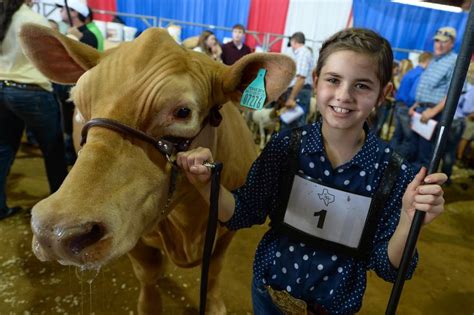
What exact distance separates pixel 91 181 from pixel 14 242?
2.62m

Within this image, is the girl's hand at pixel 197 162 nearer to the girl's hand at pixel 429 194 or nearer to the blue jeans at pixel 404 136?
the girl's hand at pixel 429 194

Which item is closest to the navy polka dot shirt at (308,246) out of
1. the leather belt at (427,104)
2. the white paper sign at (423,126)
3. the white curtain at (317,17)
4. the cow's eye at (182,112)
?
the cow's eye at (182,112)

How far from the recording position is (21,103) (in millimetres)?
2918

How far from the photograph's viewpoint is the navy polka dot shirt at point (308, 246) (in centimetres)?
128

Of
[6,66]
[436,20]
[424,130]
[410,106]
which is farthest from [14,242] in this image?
[436,20]

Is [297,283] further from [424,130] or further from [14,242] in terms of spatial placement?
[424,130]

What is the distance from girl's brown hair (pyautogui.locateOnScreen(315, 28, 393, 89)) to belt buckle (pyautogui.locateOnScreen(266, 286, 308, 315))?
2.90 feet

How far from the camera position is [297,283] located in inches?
53.9

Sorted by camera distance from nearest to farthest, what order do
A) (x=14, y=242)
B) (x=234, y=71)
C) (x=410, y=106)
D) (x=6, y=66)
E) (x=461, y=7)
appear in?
(x=234, y=71), (x=461, y=7), (x=6, y=66), (x=14, y=242), (x=410, y=106)

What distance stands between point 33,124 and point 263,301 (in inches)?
103

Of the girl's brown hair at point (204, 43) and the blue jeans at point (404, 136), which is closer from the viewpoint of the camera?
the blue jeans at point (404, 136)

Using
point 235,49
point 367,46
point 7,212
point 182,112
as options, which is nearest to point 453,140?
point 235,49

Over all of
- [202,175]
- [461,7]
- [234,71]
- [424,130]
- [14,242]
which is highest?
[461,7]

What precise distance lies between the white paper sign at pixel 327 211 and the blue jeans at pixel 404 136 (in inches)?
142
